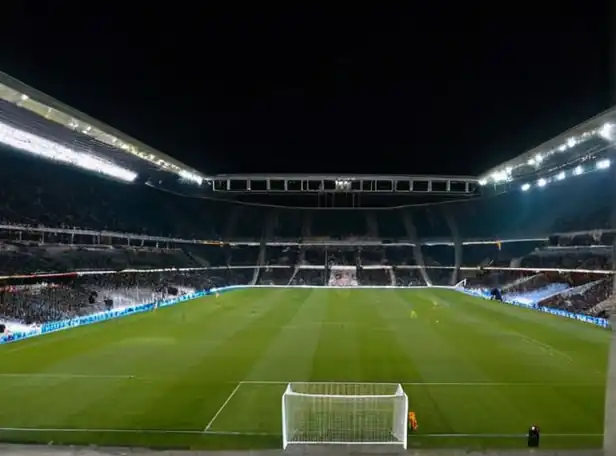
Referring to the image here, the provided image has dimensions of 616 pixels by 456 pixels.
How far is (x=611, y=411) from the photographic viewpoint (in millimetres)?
3721

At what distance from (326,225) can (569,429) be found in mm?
56670

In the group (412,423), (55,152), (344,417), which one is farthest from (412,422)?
(55,152)

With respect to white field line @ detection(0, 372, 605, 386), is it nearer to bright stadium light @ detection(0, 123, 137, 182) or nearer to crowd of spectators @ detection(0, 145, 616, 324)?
crowd of spectators @ detection(0, 145, 616, 324)

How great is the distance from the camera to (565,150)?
33625 mm

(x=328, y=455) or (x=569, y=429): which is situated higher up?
(x=328, y=455)

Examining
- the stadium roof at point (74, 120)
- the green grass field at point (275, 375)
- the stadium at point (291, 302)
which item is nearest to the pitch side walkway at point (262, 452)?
the stadium at point (291, 302)

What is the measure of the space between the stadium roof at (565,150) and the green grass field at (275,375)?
989 cm

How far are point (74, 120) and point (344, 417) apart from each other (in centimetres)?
2287

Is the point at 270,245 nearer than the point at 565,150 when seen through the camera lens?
No

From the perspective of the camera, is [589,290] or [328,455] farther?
[589,290]

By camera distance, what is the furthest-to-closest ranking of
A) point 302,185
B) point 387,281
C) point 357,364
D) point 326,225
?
point 326,225, point 387,281, point 302,185, point 357,364

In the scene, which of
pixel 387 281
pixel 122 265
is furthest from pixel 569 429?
pixel 387 281

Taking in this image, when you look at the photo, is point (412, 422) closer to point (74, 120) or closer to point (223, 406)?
point (223, 406)

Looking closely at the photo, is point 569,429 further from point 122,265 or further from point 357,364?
point 122,265
